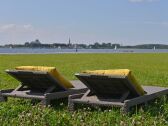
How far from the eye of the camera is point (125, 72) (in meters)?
9.90

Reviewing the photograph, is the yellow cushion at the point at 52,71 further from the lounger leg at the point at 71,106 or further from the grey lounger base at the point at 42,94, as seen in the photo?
the lounger leg at the point at 71,106

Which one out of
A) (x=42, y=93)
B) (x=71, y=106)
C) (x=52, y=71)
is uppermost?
(x=52, y=71)

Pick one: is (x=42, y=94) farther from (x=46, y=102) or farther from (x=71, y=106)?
(x=71, y=106)

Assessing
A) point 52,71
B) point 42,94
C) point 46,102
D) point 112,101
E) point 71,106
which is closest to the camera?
point 112,101

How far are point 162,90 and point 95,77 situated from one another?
2.54 meters

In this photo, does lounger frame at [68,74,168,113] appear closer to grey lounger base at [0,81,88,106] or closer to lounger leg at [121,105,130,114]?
lounger leg at [121,105,130,114]

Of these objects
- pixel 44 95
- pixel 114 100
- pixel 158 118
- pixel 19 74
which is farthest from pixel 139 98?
pixel 19 74

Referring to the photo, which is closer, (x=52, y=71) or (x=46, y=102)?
(x=46, y=102)

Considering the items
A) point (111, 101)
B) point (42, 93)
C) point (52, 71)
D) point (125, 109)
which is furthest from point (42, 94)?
point (125, 109)

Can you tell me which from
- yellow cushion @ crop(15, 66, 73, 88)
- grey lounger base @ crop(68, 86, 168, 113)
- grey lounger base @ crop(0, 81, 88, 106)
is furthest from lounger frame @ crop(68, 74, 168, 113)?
yellow cushion @ crop(15, 66, 73, 88)

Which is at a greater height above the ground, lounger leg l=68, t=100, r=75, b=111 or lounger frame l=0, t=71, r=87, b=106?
lounger frame l=0, t=71, r=87, b=106

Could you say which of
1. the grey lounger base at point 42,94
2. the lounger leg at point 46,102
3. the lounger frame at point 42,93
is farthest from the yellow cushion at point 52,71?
the lounger leg at point 46,102

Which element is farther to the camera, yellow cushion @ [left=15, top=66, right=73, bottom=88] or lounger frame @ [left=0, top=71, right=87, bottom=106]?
yellow cushion @ [left=15, top=66, right=73, bottom=88]

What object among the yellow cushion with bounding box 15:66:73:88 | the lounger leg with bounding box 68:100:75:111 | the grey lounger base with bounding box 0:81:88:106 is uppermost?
the yellow cushion with bounding box 15:66:73:88
